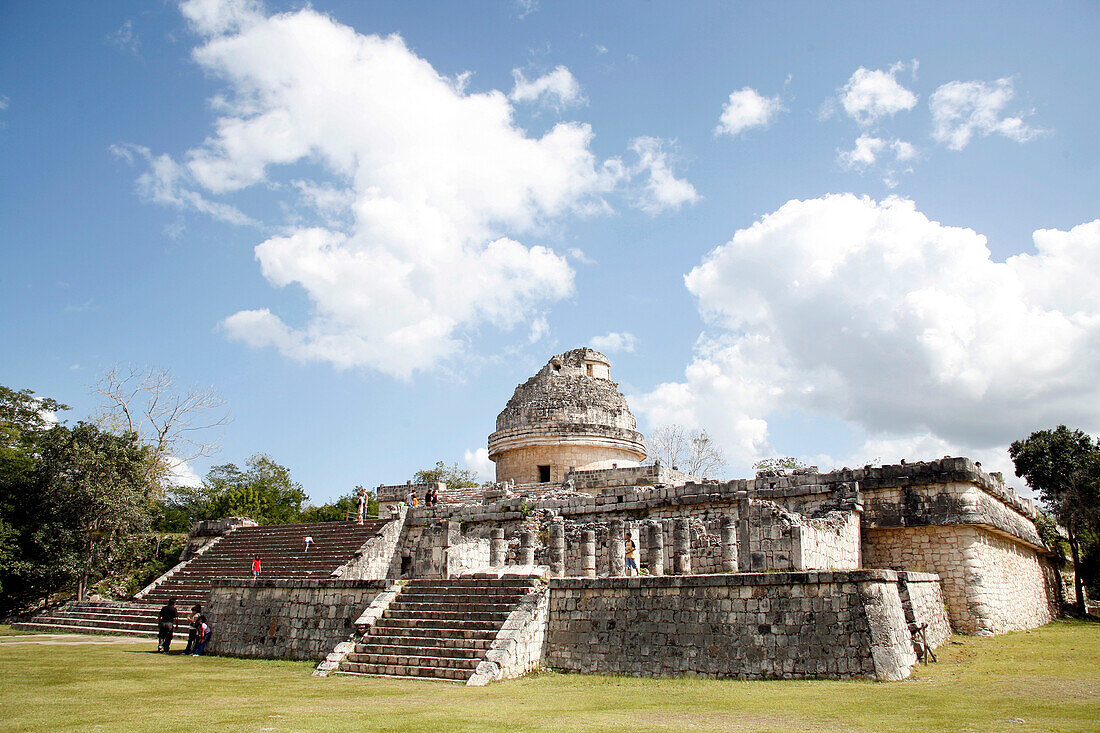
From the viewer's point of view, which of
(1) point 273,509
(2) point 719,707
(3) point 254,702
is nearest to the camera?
(2) point 719,707

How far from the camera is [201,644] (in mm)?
15297

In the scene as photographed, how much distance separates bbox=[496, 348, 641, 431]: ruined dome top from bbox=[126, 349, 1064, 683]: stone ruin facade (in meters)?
4.01

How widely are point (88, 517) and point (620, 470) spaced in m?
15.9

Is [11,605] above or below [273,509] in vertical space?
below

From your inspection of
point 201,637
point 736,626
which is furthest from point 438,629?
point 201,637

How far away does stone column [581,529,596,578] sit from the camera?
14531 mm

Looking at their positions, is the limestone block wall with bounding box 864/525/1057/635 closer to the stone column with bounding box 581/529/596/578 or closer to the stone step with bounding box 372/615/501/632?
the stone column with bounding box 581/529/596/578

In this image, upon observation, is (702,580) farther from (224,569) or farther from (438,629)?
(224,569)

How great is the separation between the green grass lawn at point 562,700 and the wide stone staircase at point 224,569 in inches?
272

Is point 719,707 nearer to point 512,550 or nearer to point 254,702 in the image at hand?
point 254,702

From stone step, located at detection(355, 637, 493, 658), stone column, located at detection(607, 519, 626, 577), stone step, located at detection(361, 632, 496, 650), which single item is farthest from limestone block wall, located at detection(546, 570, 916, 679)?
stone column, located at detection(607, 519, 626, 577)

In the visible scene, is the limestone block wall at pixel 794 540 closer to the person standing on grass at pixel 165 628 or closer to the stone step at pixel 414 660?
the stone step at pixel 414 660

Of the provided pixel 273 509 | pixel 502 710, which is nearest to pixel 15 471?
pixel 273 509

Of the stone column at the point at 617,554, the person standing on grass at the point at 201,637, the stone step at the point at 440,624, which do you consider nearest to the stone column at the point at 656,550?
the stone column at the point at 617,554
